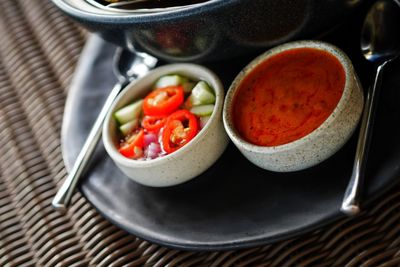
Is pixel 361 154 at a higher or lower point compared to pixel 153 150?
higher

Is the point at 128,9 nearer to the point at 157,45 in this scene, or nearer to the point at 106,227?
the point at 157,45

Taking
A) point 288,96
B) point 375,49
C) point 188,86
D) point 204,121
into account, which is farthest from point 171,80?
point 375,49

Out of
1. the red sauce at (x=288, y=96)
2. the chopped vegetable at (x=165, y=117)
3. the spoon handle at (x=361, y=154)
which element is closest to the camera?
the spoon handle at (x=361, y=154)

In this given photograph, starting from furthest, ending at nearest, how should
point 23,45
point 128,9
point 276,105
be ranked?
point 23,45
point 128,9
point 276,105

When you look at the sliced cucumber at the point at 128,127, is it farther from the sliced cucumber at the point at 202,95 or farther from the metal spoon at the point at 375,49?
the metal spoon at the point at 375,49

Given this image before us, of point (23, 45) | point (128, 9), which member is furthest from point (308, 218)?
point (23, 45)

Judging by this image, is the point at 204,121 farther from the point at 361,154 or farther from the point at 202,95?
the point at 361,154

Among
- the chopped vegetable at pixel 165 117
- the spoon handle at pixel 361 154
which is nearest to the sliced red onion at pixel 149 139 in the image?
the chopped vegetable at pixel 165 117
